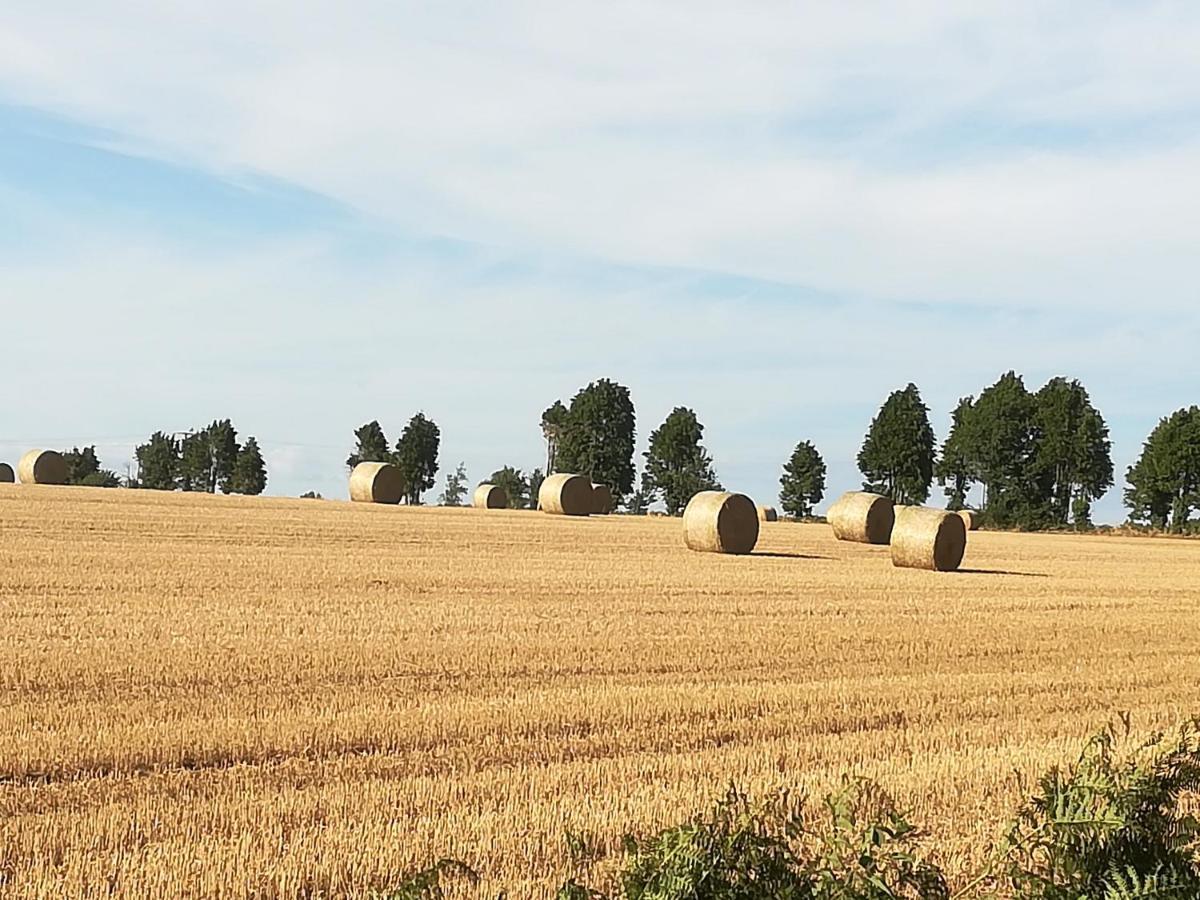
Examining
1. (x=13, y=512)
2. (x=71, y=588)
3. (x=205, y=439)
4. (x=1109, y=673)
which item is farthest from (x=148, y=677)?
(x=205, y=439)

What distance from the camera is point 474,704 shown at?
9.95m

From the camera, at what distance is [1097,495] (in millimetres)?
80062

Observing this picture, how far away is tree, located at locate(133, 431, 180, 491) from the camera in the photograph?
106250 mm

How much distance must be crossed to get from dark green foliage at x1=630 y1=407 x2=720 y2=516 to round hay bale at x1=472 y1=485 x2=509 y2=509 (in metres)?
30.9

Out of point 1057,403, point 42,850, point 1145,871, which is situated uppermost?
point 1057,403

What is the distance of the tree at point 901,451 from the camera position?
8219 cm

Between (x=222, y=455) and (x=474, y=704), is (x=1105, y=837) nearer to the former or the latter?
(x=474, y=704)

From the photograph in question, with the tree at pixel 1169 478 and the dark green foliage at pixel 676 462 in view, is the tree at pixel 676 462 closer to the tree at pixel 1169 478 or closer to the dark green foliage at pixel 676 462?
the dark green foliage at pixel 676 462

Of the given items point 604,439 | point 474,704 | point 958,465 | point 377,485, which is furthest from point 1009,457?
point 474,704

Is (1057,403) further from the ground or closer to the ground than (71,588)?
further from the ground

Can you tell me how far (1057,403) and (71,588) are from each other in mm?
75080

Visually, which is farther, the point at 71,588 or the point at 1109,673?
the point at 71,588

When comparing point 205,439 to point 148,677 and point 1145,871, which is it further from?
point 1145,871

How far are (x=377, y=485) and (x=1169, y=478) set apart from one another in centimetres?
4942
